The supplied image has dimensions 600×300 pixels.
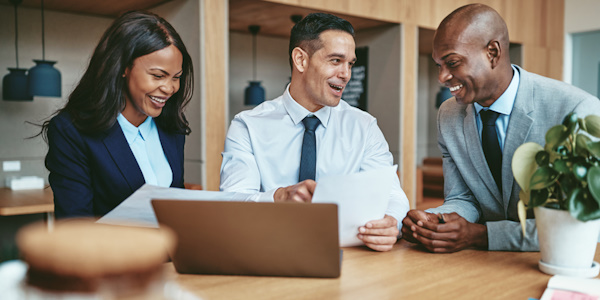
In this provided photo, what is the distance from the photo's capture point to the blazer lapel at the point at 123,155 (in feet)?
5.68

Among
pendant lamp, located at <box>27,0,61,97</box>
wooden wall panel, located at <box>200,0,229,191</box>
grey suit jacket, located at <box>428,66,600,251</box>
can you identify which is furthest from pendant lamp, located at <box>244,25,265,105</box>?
grey suit jacket, located at <box>428,66,600,251</box>

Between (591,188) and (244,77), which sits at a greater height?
(244,77)

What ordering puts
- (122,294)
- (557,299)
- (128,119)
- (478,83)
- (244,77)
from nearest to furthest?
1. (122,294)
2. (557,299)
3. (478,83)
4. (128,119)
5. (244,77)

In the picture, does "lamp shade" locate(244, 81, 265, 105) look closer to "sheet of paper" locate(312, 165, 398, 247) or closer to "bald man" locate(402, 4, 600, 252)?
"bald man" locate(402, 4, 600, 252)

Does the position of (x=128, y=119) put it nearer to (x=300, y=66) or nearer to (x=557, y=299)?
(x=300, y=66)

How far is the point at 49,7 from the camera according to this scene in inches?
159

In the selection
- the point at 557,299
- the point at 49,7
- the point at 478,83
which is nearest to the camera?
the point at 557,299

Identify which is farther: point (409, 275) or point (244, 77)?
point (244, 77)

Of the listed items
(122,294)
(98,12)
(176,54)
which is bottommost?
(122,294)

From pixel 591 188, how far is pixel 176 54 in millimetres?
1415

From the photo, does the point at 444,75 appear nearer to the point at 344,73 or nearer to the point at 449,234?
the point at 344,73

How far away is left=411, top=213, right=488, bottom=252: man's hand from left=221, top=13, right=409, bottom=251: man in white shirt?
0.74 meters

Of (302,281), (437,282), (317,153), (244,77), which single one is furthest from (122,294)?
(244,77)

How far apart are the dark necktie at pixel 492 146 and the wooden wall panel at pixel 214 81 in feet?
7.02
